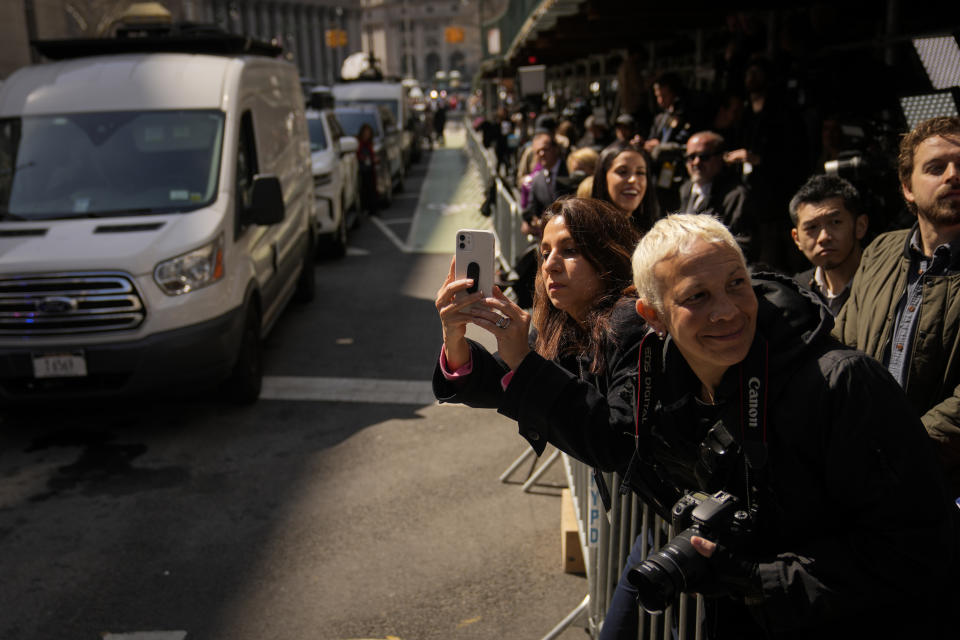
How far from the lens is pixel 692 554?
5.92 feet

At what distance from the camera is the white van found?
5.80 meters

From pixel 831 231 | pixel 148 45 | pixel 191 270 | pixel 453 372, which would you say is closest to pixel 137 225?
pixel 191 270

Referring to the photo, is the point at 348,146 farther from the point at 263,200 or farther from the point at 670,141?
the point at 263,200

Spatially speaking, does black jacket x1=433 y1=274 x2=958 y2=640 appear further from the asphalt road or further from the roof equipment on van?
the roof equipment on van

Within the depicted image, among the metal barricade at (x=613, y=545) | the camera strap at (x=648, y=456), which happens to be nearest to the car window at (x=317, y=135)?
the metal barricade at (x=613, y=545)

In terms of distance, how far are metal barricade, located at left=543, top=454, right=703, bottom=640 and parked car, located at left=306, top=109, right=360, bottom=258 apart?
27.6 ft

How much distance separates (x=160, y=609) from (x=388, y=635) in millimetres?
1043

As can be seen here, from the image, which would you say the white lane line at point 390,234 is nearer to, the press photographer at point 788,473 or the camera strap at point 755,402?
the press photographer at point 788,473

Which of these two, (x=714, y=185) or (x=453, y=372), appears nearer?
(x=453, y=372)

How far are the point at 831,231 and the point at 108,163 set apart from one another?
5290 millimetres

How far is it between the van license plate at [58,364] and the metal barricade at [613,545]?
10.8 feet

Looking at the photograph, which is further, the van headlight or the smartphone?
the van headlight

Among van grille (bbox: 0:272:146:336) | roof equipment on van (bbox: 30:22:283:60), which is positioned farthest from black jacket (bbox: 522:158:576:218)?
roof equipment on van (bbox: 30:22:283:60)

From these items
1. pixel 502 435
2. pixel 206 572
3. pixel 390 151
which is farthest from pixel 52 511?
pixel 390 151
